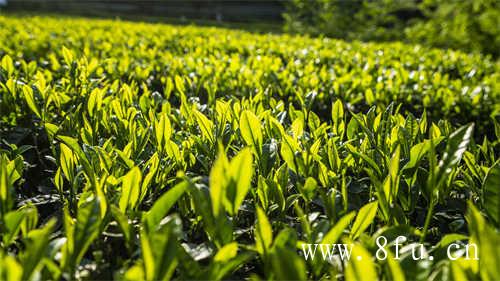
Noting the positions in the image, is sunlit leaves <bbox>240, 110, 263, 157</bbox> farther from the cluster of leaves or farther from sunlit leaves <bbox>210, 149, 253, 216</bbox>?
sunlit leaves <bbox>210, 149, 253, 216</bbox>

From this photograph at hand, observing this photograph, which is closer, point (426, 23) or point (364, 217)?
point (364, 217)

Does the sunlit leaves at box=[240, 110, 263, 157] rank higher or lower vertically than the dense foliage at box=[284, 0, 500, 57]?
lower

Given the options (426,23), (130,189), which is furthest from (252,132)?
(426,23)

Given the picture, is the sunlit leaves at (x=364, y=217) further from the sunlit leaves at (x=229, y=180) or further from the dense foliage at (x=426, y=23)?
the dense foliage at (x=426, y=23)

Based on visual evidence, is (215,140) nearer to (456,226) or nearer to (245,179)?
(245,179)

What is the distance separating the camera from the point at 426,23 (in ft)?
39.8

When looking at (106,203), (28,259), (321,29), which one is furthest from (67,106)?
(321,29)

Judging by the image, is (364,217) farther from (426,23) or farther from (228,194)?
(426,23)

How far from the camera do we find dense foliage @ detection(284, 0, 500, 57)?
10.0 meters

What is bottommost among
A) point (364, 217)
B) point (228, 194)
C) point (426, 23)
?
point (364, 217)

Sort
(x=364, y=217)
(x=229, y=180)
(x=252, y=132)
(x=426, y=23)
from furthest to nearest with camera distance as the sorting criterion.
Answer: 1. (x=426, y=23)
2. (x=252, y=132)
3. (x=364, y=217)
4. (x=229, y=180)

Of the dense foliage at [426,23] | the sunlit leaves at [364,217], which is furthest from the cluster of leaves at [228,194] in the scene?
the dense foliage at [426,23]

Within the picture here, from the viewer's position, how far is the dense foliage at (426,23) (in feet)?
32.9

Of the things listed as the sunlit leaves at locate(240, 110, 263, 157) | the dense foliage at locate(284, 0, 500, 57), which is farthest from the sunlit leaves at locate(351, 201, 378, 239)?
the dense foliage at locate(284, 0, 500, 57)
